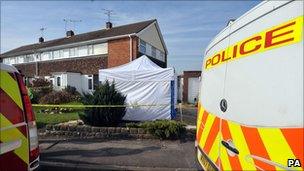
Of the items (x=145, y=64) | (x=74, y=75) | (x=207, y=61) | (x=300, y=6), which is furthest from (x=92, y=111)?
(x=74, y=75)

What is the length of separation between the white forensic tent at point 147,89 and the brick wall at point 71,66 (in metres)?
17.6

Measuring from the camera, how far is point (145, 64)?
49.2 ft

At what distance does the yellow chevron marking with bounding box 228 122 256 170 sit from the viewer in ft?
9.66

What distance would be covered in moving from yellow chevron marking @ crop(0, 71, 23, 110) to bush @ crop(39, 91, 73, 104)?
20.9 m

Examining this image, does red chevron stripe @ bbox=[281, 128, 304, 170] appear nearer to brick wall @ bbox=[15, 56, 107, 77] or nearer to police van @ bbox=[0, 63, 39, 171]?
police van @ bbox=[0, 63, 39, 171]

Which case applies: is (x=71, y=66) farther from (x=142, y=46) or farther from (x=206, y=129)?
(x=206, y=129)

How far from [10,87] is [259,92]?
102 inches

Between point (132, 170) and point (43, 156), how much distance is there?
89.6 inches

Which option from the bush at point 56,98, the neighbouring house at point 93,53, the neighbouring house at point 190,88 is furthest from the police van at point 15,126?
the neighbouring house at point 190,88

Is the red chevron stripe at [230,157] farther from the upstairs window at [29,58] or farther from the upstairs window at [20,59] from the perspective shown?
the upstairs window at [20,59]

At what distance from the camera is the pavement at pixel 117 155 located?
7.59m

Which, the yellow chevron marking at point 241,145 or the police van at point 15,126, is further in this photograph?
the police van at point 15,126

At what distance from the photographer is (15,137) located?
3930 mm

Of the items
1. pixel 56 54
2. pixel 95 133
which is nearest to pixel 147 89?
pixel 95 133
